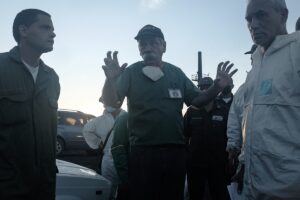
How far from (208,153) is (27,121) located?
10.4ft

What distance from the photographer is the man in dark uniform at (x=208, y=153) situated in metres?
5.37

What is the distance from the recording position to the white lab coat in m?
2.13

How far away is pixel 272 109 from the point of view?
7.44ft

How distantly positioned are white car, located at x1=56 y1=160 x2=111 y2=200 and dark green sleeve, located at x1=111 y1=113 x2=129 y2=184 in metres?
0.27

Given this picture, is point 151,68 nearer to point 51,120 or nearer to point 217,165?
point 51,120

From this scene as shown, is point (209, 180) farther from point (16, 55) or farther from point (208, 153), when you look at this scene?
point (16, 55)

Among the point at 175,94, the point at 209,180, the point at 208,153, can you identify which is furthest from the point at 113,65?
the point at 209,180

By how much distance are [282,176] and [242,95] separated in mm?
812

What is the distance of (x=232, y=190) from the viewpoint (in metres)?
3.20

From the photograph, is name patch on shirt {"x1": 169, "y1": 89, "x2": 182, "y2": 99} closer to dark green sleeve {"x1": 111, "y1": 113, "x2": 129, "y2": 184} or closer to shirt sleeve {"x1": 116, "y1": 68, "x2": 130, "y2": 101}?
shirt sleeve {"x1": 116, "y1": 68, "x2": 130, "y2": 101}

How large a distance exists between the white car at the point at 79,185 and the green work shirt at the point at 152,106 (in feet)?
→ 2.25

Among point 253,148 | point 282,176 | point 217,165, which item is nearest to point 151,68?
point 253,148

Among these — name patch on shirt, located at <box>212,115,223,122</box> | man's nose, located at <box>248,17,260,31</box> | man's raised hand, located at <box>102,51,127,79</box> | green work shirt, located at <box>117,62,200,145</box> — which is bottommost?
name patch on shirt, located at <box>212,115,223,122</box>

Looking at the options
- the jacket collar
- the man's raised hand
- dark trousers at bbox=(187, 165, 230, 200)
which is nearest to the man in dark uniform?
dark trousers at bbox=(187, 165, 230, 200)
